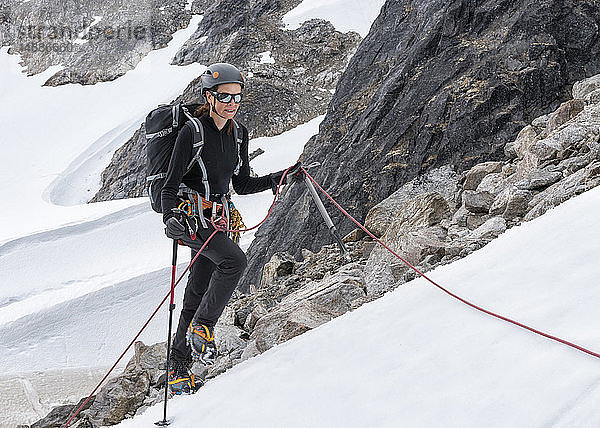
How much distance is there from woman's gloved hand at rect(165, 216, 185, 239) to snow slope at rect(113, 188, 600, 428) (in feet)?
4.03

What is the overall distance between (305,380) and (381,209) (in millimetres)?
4824

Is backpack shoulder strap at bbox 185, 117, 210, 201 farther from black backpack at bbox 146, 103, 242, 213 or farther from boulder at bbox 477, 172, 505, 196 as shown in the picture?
boulder at bbox 477, 172, 505, 196

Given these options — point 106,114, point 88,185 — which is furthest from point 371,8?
point 88,185

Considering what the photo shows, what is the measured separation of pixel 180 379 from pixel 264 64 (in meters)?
30.0

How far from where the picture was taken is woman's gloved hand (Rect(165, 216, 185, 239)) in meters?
3.82

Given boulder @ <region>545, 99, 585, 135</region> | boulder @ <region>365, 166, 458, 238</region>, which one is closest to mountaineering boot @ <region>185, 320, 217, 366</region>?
boulder @ <region>365, 166, 458, 238</region>

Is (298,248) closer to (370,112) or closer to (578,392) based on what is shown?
(370,112)

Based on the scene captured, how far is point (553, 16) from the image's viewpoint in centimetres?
948

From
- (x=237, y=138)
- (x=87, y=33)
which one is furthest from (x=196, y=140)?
(x=87, y=33)

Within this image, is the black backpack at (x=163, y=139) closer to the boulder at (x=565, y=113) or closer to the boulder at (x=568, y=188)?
the boulder at (x=568, y=188)

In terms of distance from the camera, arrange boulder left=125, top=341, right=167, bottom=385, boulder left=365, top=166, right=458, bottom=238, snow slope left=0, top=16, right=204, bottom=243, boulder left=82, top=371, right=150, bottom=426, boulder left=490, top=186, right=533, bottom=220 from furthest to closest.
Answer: snow slope left=0, top=16, right=204, bottom=243
boulder left=365, top=166, right=458, bottom=238
boulder left=125, top=341, right=167, bottom=385
boulder left=82, top=371, right=150, bottom=426
boulder left=490, top=186, right=533, bottom=220

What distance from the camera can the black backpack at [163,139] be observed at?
4.05m

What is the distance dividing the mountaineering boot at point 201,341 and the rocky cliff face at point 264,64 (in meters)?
20.5

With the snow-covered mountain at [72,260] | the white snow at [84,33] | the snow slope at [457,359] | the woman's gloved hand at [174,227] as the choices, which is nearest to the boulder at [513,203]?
the snow slope at [457,359]
